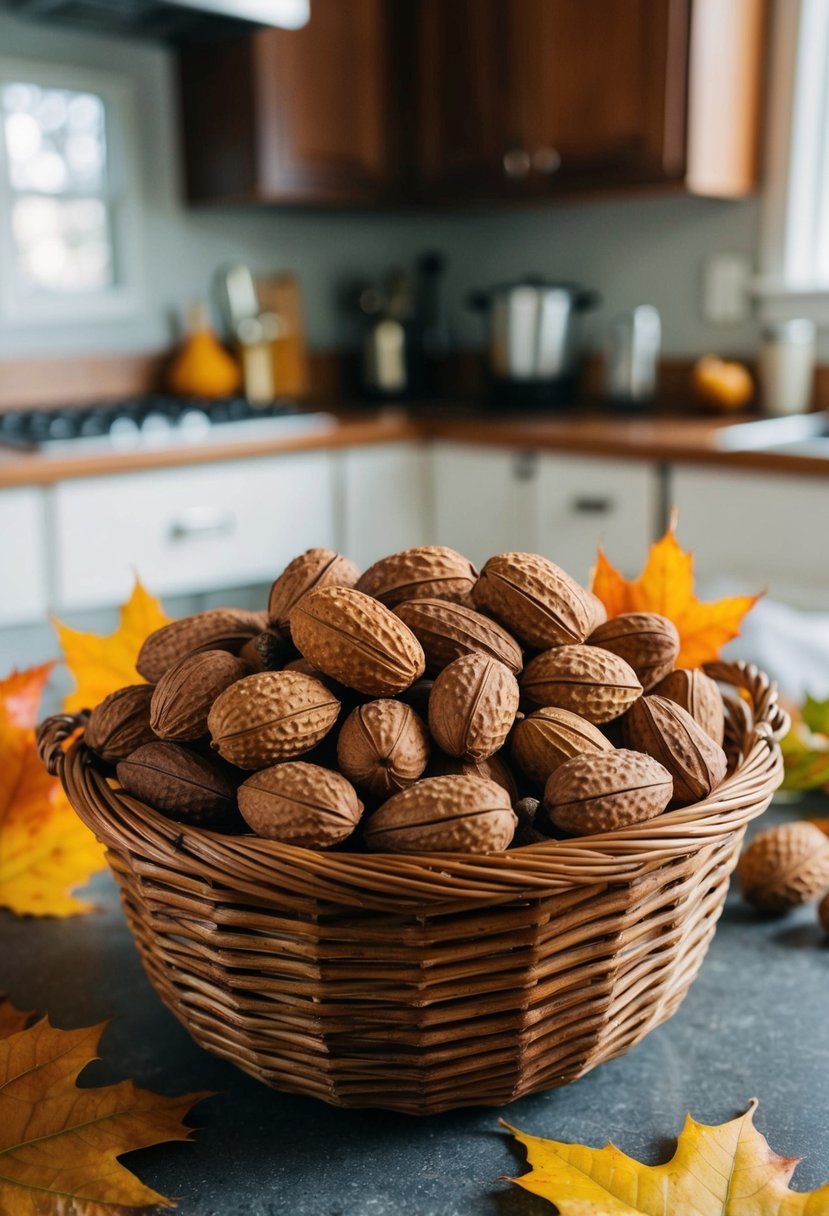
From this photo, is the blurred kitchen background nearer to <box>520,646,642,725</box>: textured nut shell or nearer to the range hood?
the range hood

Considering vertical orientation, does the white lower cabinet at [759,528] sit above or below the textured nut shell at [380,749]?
below

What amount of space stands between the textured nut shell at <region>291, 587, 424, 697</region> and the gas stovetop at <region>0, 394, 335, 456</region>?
6.43 ft

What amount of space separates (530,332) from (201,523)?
1.13 m

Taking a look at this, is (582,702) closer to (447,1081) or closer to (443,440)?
(447,1081)

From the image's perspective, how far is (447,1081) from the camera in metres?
0.54

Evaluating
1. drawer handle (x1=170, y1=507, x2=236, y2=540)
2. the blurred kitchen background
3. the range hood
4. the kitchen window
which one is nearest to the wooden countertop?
the blurred kitchen background

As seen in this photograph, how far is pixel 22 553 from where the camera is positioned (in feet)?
7.65

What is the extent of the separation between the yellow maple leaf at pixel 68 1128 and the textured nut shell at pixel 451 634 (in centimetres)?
25

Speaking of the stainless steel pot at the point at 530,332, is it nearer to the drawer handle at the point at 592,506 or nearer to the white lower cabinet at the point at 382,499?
the white lower cabinet at the point at 382,499

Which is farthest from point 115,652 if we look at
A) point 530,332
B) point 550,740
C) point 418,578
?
point 530,332

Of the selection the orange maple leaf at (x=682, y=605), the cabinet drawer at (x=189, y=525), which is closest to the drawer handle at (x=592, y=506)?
the cabinet drawer at (x=189, y=525)

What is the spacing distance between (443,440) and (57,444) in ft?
3.20

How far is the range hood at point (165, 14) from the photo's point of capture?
236 centimetres

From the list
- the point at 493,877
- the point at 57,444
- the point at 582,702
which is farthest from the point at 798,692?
the point at 57,444
